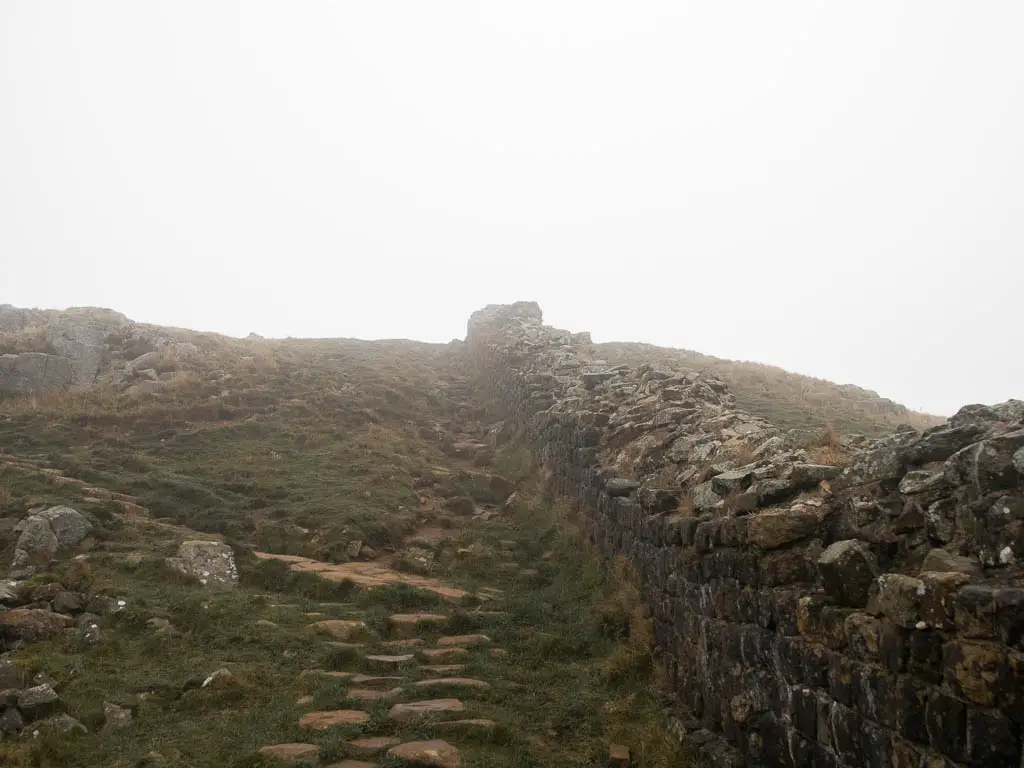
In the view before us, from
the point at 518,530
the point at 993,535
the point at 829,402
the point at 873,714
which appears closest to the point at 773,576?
the point at 873,714

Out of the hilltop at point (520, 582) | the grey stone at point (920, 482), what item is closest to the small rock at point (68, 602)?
the hilltop at point (520, 582)

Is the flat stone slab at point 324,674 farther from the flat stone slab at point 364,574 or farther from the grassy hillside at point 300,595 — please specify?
the flat stone slab at point 364,574

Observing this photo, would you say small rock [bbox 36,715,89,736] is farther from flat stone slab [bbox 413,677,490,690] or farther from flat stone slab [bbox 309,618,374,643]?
flat stone slab [bbox 413,677,490,690]

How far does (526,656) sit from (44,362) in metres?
18.5

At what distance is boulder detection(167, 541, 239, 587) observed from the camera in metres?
11.2

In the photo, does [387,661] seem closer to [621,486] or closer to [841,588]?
[621,486]

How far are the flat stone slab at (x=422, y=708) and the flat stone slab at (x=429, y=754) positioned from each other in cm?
56

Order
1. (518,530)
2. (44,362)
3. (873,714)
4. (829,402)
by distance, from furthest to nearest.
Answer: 1. (44,362)
2. (829,402)
3. (518,530)
4. (873,714)

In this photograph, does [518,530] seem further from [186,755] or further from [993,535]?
[993,535]

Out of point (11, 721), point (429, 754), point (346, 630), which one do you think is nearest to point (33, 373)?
point (346, 630)

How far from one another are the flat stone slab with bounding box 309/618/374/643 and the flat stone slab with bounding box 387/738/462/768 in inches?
119

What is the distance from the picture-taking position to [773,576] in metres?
6.18

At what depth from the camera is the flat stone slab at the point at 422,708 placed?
7.58 m

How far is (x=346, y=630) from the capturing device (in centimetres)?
992
